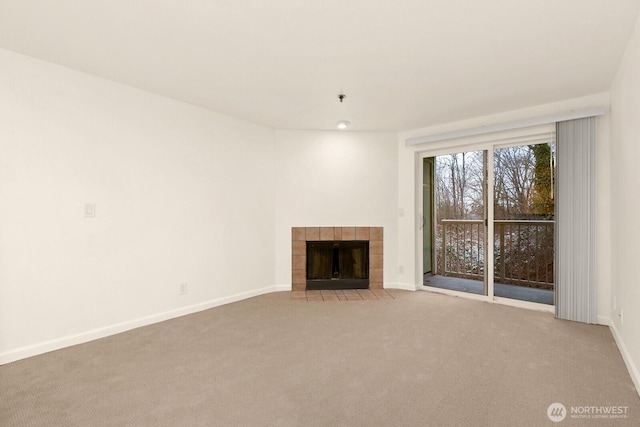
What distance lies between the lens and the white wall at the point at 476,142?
10.8 feet

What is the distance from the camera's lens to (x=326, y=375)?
2.26m

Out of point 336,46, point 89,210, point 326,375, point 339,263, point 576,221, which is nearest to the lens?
point 326,375

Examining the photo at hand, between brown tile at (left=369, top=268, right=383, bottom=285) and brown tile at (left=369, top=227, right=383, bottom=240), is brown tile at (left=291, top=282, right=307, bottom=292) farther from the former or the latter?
brown tile at (left=369, top=227, right=383, bottom=240)

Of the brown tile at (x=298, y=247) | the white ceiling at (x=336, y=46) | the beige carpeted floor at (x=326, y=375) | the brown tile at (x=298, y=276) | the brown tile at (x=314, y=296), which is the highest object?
the white ceiling at (x=336, y=46)

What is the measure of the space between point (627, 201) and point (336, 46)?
2.33 meters

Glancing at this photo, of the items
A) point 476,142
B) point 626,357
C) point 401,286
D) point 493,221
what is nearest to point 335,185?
point 401,286

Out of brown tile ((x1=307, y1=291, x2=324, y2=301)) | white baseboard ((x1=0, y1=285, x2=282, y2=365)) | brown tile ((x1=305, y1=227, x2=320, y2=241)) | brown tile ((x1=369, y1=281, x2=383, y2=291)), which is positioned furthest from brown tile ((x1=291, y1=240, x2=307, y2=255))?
brown tile ((x1=369, y1=281, x2=383, y2=291))

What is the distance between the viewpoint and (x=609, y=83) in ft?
10.1

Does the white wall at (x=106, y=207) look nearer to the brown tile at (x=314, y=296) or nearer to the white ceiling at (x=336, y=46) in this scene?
the white ceiling at (x=336, y=46)

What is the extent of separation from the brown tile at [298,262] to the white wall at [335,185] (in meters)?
0.07

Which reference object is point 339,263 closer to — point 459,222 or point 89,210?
point 459,222

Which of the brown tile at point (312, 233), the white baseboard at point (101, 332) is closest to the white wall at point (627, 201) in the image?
the brown tile at point (312, 233)

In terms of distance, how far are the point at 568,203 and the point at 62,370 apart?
14.8 feet

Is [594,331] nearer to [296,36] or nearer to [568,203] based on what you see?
[568,203]
